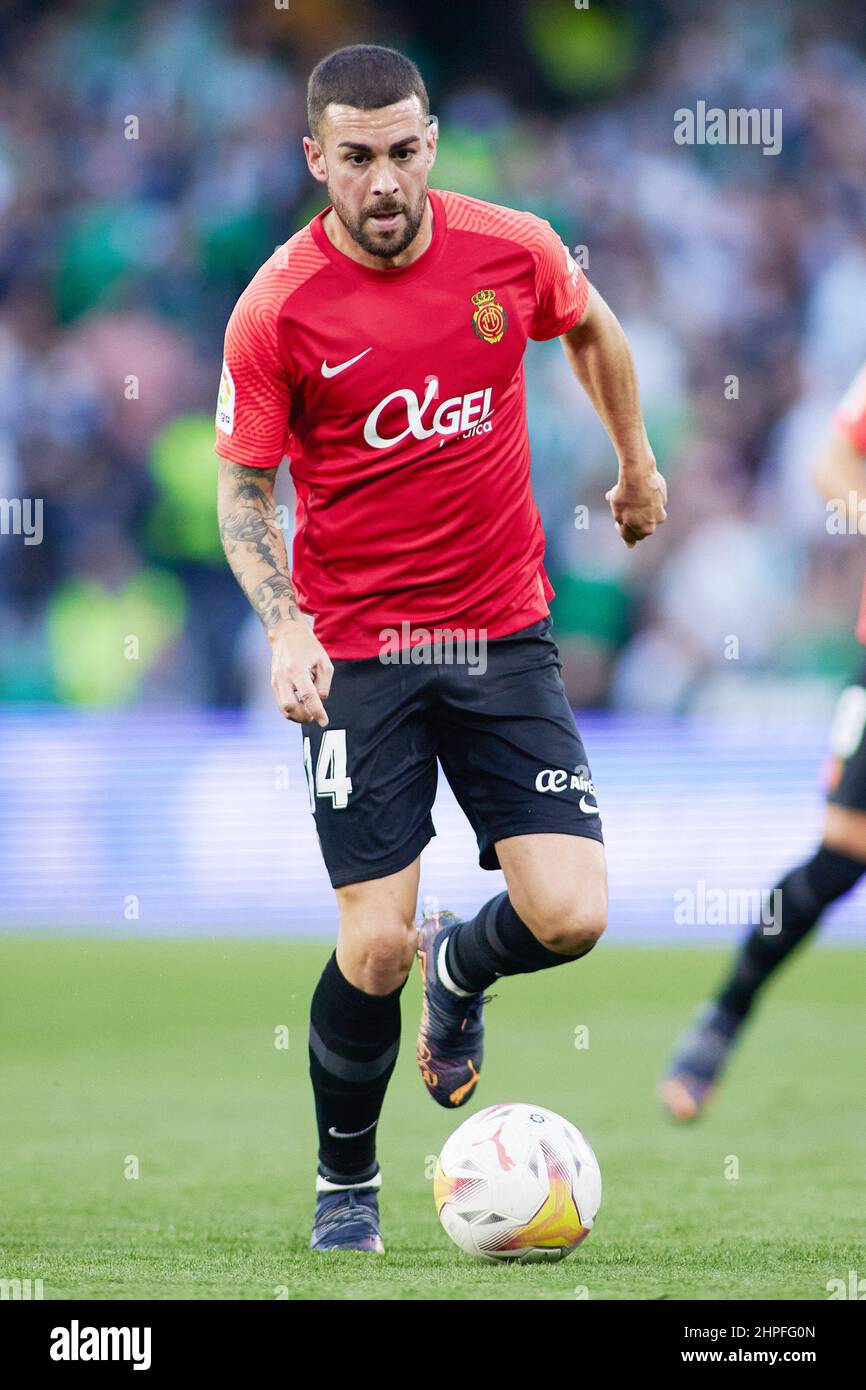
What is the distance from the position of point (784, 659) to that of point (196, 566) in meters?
3.33

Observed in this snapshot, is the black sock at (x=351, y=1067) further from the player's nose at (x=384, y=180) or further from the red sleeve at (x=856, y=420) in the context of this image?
the red sleeve at (x=856, y=420)

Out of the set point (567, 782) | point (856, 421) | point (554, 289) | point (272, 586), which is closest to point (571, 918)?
point (567, 782)

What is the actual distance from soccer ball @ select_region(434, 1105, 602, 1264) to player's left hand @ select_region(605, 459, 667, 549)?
1432mm

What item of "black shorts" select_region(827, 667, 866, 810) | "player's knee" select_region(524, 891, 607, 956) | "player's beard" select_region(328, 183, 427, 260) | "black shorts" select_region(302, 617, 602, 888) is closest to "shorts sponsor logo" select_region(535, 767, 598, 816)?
"black shorts" select_region(302, 617, 602, 888)

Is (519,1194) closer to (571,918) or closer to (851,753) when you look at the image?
(571,918)

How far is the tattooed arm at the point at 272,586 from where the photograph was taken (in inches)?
151

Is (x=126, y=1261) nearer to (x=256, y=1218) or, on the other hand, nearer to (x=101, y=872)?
(x=256, y=1218)

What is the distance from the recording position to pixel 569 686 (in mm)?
10992

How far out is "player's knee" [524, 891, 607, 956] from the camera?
429 centimetres

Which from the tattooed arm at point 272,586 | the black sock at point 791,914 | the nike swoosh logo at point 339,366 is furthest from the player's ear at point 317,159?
the black sock at point 791,914

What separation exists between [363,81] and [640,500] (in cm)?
121

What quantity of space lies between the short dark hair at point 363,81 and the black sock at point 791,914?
2.07 metres

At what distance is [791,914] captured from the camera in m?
4.93

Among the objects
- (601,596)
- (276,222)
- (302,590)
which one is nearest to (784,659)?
(601,596)
